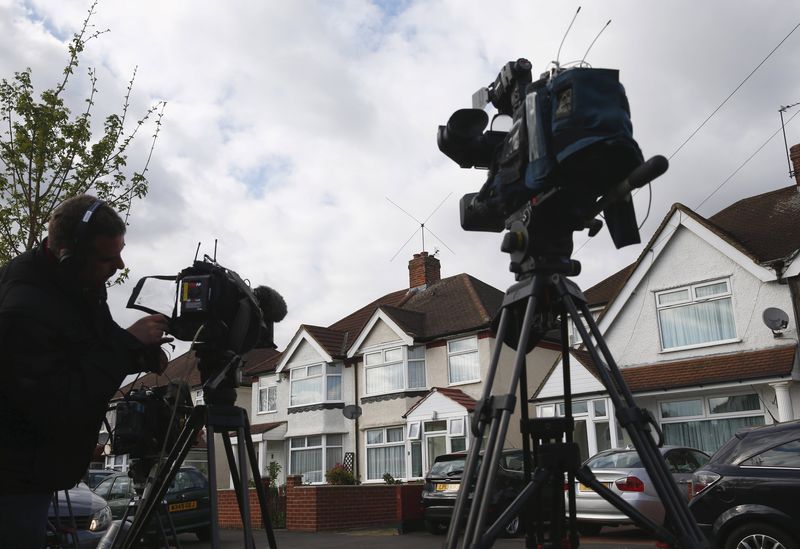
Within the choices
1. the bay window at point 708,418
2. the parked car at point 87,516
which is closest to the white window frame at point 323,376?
the bay window at point 708,418

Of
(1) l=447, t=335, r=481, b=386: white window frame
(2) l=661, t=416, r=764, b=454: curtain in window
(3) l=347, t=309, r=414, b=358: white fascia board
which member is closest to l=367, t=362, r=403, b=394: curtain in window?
(3) l=347, t=309, r=414, b=358: white fascia board

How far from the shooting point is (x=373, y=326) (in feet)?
86.8

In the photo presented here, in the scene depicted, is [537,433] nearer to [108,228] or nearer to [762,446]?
[108,228]

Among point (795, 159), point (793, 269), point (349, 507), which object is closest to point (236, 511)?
point (349, 507)

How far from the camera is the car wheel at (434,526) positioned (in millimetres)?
13402

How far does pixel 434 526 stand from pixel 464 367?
10.4 metres

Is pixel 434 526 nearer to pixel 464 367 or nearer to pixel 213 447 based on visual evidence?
pixel 464 367

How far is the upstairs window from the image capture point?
16953 millimetres

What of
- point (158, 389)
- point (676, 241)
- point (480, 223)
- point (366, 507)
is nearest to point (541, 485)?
point (480, 223)

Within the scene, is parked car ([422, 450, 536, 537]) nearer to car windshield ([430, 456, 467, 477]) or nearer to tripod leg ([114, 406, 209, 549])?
car windshield ([430, 456, 467, 477])

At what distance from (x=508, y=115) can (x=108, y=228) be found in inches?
70.0

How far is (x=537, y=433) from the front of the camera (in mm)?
2789

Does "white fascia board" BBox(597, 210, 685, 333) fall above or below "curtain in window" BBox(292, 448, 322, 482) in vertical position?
above

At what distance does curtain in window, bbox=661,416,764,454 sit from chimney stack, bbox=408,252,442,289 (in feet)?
48.1
